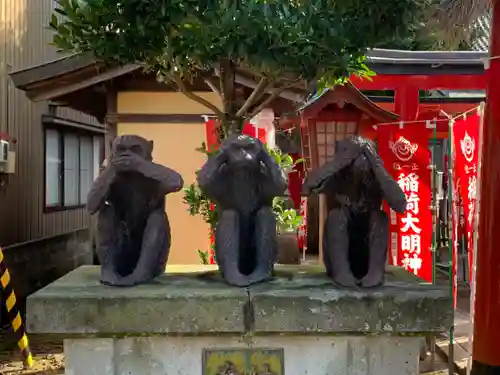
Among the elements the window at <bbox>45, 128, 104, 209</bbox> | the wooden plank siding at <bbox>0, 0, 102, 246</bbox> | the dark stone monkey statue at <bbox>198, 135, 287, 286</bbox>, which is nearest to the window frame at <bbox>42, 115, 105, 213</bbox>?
the window at <bbox>45, 128, 104, 209</bbox>

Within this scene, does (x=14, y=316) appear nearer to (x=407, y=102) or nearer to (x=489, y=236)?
(x=489, y=236)

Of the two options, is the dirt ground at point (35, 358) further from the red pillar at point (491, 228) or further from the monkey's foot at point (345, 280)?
the red pillar at point (491, 228)

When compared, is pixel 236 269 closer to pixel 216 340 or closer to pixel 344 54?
pixel 216 340

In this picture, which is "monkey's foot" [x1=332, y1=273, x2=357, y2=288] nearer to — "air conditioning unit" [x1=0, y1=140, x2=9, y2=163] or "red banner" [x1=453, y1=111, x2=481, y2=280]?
"red banner" [x1=453, y1=111, x2=481, y2=280]

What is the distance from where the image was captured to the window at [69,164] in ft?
39.6

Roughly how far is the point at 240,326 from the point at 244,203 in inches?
30.5

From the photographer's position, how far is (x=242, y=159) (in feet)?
11.4

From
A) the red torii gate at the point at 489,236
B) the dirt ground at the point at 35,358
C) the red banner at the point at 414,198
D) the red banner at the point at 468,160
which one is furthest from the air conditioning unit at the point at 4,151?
the red torii gate at the point at 489,236

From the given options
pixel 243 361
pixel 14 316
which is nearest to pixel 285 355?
pixel 243 361

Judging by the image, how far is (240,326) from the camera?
3266 mm

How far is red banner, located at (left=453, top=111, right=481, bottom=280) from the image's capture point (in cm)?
613

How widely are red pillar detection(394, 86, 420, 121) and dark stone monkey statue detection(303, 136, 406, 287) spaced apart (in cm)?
702

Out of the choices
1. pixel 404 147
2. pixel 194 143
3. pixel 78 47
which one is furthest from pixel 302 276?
pixel 194 143

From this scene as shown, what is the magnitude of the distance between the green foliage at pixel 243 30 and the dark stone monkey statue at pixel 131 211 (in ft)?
2.00
